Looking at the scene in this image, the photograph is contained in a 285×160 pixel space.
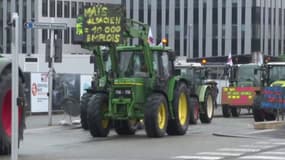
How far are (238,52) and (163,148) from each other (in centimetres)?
7599

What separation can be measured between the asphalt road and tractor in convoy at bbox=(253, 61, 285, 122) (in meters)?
3.44

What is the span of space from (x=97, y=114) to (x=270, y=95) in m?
9.24

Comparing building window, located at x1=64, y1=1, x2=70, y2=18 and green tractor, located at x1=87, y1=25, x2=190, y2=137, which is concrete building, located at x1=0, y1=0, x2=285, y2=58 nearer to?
building window, located at x1=64, y1=1, x2=70, y2=18

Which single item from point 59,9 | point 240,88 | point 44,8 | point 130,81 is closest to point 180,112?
point 130,81

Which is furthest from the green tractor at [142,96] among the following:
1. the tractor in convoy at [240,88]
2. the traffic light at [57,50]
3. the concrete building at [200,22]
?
the concrete building at [200,22]

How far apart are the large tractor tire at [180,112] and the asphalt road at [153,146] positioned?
1.20 feet

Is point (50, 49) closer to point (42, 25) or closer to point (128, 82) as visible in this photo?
point (42, 25)

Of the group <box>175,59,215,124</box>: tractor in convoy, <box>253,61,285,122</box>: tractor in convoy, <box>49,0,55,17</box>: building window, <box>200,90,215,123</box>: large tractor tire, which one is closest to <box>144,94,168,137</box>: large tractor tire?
<box>253,61,285,122</box>: tractor in convoy

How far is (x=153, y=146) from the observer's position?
17516 millimetres

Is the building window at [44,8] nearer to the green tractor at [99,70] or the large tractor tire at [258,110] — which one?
the large tractor tire at [258,110]

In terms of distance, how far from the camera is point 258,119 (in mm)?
29828

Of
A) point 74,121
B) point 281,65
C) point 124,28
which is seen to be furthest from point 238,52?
point 124,28

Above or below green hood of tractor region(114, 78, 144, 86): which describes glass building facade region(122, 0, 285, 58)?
above

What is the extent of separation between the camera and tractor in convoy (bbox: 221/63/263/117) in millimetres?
34156
